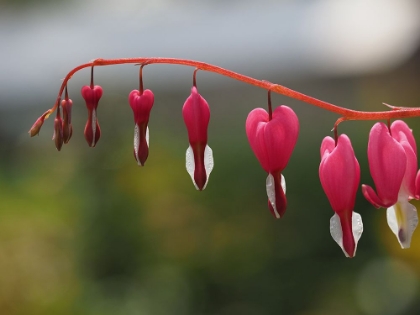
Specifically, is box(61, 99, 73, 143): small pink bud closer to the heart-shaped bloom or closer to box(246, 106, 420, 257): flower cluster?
the heart-shaped bloom

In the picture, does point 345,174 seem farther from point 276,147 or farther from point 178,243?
point 178,243

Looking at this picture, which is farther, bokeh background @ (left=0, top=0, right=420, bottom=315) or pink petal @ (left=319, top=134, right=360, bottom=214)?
bokeh background @ (left=0, top=0, right=420, bottom=315)

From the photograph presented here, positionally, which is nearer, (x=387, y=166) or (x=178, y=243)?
(x=387, y=166)

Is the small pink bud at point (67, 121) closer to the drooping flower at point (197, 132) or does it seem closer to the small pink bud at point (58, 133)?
the small pink bud at point (58, 133)

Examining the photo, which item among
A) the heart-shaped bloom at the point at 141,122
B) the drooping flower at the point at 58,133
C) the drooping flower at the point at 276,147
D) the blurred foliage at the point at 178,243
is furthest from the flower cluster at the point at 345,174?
the blurred foliage at the point at 178,243

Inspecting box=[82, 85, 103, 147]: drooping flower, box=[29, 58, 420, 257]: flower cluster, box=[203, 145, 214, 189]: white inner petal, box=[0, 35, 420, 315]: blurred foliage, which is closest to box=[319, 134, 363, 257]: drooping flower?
box=[29, 58, 420, 257]: flower cluster

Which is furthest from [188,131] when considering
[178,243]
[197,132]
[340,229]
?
[178,243]

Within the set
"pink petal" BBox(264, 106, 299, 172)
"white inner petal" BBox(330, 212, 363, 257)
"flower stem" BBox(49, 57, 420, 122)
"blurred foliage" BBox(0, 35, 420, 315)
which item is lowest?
"blurred foliage" BBox(0, 35, 420, 315)
